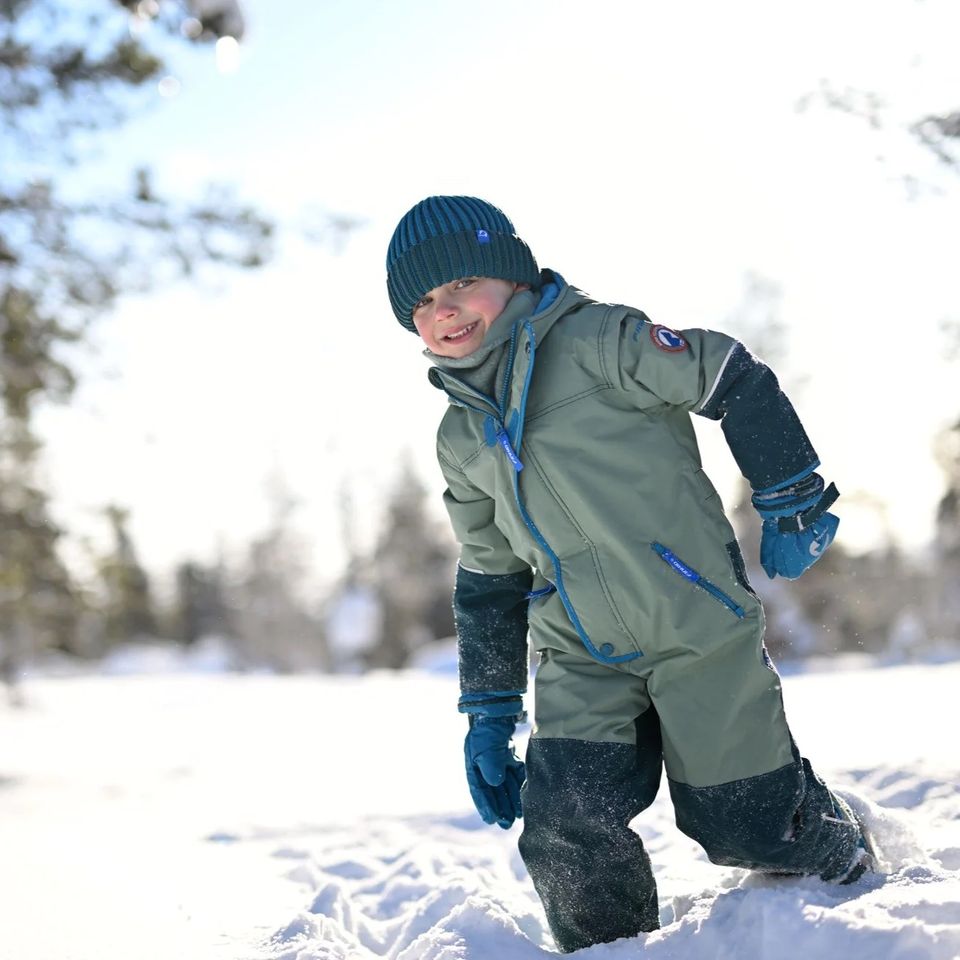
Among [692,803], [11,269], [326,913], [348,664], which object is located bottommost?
[348,664]

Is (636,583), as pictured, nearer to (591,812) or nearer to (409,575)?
(591,812)

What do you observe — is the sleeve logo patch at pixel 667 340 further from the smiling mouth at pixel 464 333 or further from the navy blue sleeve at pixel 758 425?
the smiling mouth at pixel 464 333

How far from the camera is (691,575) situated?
2355 millimetres

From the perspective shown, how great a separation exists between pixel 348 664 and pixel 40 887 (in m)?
28.1

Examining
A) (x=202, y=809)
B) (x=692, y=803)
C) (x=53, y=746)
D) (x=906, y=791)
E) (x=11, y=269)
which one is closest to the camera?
(x=692, y=803)

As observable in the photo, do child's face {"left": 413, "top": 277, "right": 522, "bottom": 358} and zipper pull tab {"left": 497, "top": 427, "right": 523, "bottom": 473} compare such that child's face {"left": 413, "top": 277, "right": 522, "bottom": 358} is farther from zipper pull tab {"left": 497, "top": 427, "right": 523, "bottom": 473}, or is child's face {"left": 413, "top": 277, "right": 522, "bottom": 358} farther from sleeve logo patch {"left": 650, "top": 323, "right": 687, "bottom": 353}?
sleeve logo patch {"left": 650, "top": 323, "right": 687, "bottom": 353}

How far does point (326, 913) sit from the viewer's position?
309cm

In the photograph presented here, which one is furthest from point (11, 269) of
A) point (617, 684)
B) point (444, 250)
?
point (617, 684)

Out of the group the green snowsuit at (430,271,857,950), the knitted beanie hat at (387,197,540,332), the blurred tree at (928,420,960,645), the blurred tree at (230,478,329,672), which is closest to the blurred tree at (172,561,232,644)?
the blurred tree at (230,478,329,672)

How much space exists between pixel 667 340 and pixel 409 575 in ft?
88.4

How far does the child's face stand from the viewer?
2529 millimetres

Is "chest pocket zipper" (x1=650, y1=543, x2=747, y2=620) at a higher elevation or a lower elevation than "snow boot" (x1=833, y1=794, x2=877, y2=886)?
higher

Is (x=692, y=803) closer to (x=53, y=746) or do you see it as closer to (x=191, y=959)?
(x=191, y=959)

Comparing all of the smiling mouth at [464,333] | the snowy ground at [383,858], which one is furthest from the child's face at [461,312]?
the snowy ground at [383,858]
